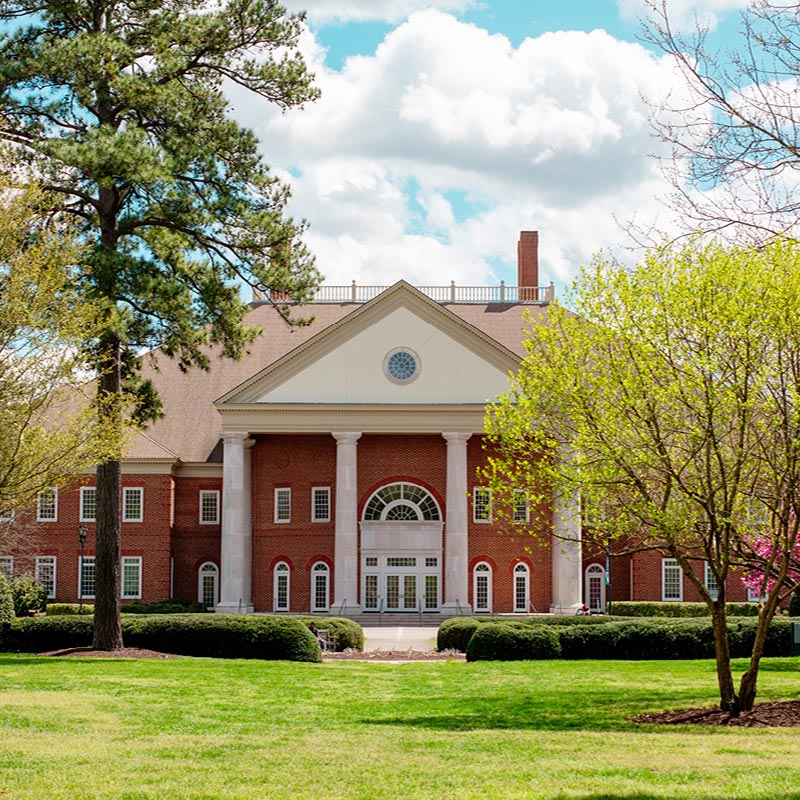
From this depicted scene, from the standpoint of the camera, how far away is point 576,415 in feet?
52.0

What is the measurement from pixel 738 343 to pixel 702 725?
4.79 m

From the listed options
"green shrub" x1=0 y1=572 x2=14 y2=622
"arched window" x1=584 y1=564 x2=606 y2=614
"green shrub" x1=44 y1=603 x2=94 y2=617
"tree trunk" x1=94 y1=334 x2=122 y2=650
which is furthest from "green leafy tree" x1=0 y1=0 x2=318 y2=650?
"arched window" x1=584 y1=564 x2=606 y2=614

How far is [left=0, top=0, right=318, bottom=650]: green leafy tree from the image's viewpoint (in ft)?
86.2

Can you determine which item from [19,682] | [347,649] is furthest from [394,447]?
[19,682]

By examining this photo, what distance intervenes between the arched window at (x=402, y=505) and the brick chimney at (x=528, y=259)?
14.8m

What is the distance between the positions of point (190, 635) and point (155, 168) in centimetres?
1105

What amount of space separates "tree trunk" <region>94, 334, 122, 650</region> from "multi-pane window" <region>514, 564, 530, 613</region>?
23.5 meters

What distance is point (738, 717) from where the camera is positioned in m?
15.4

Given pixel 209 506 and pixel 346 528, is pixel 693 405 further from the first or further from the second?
Answer: pixel 209 506

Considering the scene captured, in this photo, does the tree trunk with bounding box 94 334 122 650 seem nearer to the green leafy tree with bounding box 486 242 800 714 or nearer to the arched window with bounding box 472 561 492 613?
the green leafy tree with bounding box 486 242 800 714

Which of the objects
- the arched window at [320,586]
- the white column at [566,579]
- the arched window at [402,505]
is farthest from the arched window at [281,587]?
the white column at [566,579]

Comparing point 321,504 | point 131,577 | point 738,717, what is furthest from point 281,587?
point 738,717

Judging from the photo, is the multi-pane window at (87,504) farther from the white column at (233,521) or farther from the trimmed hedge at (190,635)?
the trimmed hedge at (190,635)

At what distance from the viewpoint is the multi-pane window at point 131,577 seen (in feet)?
163
